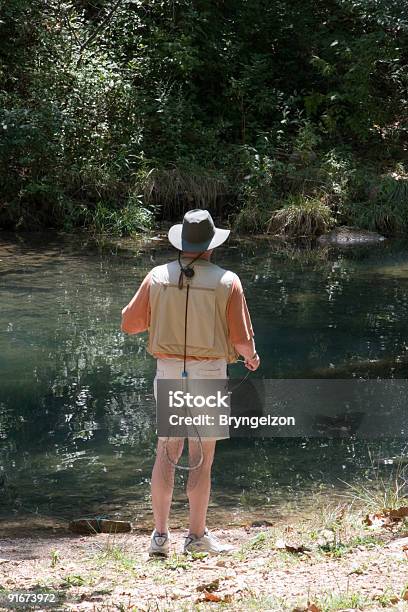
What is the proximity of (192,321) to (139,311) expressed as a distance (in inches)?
12.4

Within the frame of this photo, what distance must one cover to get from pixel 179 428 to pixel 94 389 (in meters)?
4.18

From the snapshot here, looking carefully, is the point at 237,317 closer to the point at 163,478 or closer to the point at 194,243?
the point at 194,243

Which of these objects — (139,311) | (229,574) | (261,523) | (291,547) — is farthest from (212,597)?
(261,523)

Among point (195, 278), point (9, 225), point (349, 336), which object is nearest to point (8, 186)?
point (9, 225)

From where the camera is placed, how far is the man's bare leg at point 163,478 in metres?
4.82

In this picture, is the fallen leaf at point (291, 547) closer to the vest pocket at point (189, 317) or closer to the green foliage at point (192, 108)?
the vest pocket at point (189, 317)

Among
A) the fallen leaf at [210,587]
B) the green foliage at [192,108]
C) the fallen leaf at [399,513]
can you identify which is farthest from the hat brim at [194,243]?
the green foliage at [192,108]

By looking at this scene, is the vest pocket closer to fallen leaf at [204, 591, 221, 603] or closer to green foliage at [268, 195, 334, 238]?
fallen leaf at [204, 591, 221, 603]

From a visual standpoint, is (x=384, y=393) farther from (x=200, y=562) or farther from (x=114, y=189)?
(x=114, y=189)

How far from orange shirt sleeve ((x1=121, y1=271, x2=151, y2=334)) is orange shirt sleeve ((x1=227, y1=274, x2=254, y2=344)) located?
421mm

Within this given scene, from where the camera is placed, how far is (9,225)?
18.4 m

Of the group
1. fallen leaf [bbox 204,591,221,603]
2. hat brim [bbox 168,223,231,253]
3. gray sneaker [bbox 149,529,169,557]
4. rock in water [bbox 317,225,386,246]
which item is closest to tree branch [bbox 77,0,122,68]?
rock in water [bbox 317,225,386,246]

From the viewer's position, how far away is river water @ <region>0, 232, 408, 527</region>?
6.61m

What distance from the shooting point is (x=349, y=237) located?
1811cm
